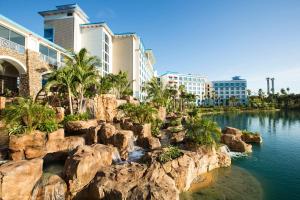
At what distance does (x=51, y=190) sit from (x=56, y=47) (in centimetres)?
2686

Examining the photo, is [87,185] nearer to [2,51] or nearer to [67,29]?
[2,51]

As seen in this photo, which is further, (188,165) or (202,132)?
(202,132)

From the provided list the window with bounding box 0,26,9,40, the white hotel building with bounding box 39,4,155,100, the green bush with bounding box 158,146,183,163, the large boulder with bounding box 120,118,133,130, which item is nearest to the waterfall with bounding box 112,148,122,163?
the green bush with bounding box 158,146,183,163

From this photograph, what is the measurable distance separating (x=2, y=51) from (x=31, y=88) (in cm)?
565

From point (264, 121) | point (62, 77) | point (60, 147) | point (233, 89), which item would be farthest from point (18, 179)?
point (233, 89)

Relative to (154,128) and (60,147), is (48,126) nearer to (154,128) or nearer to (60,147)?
(60,147)

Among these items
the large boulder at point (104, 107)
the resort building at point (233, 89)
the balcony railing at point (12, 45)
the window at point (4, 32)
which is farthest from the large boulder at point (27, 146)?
the resort building at point (233, 89)

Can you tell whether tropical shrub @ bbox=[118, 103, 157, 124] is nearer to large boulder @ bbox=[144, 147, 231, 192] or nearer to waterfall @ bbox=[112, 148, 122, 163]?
large boulder @ bbox=[144, 147, 231, 192]

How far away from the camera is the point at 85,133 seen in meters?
18.5

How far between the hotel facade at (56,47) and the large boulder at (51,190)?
1890 cm

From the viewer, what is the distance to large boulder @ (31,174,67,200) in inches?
387

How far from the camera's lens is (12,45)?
24.8 metres

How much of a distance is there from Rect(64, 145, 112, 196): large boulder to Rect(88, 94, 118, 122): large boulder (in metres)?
16.4

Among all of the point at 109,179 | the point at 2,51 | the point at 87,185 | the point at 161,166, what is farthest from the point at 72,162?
the point at 2,51
